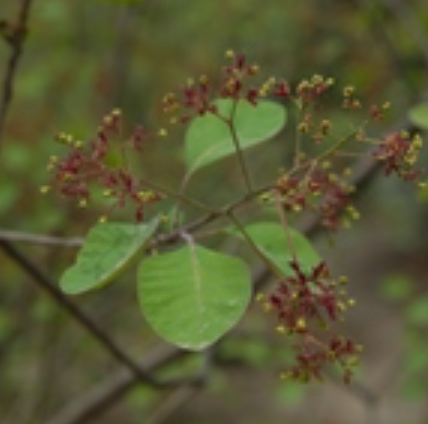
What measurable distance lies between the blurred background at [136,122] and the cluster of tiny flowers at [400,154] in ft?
5.02

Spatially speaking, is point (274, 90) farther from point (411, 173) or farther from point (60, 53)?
point (60, 53)

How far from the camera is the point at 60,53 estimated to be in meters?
5.04

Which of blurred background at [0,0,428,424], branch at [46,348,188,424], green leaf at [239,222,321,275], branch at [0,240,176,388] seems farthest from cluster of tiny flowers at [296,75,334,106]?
branch at [46,348,188,424]

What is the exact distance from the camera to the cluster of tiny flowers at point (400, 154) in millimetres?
1373

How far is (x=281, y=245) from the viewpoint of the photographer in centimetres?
148

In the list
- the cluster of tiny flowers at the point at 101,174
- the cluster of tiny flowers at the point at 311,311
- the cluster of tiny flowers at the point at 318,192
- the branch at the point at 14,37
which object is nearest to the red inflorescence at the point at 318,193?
the cluster of tiny flowers at the point at 318,192

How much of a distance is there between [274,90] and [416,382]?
297cm

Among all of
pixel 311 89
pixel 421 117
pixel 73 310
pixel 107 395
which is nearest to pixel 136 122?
pixel 107 395

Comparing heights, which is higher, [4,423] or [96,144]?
[96,144]

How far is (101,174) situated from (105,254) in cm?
15

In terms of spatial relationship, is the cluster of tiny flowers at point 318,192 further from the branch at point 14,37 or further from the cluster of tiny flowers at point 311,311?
the branch at point 14,37

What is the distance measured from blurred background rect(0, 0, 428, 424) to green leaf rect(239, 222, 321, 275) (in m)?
1.36

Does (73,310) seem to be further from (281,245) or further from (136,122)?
(136,122)

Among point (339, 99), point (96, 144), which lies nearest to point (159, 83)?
point (339, 99)
